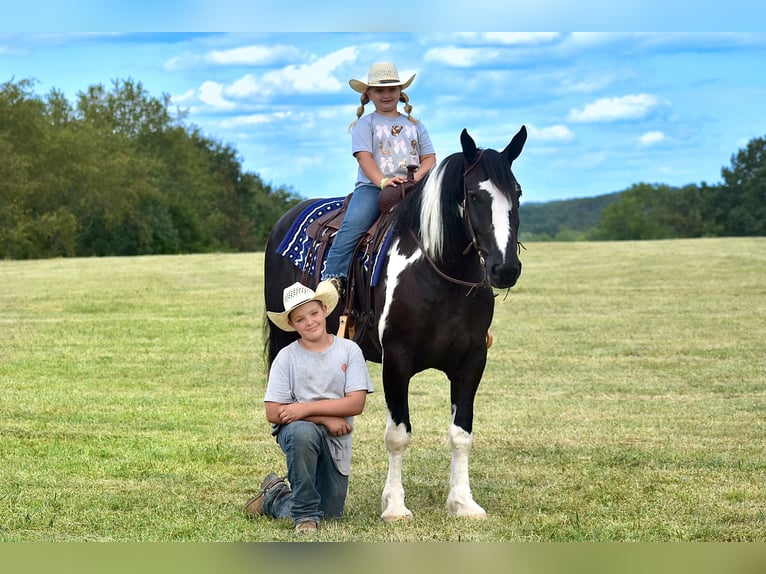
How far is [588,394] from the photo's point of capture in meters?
11.2

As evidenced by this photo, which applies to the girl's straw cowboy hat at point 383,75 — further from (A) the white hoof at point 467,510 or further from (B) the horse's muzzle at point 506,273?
(A) the white hoof at point 467,510

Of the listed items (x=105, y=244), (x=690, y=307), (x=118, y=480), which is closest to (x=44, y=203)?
(x=105, y=244)

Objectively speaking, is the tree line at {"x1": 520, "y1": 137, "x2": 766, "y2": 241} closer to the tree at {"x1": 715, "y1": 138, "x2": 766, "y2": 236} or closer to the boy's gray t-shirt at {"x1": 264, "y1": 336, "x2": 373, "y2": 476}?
the tree at {"x1": 715, "y1": 138, "x2": 766, "y2": 236}

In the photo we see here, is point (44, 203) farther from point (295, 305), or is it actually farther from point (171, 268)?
point (295, 305)

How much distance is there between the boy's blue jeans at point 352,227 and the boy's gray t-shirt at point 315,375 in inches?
46.3

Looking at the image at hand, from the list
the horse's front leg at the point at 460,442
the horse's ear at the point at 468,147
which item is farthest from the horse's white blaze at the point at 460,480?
the horse's ear at the point at 468,147

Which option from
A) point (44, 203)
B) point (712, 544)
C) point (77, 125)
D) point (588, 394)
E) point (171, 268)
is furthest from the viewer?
point (77, 125)

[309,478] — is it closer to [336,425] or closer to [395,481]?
[336,425]

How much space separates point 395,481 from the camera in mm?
5934

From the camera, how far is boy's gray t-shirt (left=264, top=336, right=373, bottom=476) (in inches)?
221

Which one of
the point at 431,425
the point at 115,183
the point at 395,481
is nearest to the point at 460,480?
the point at 395,481

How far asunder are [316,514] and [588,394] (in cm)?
608

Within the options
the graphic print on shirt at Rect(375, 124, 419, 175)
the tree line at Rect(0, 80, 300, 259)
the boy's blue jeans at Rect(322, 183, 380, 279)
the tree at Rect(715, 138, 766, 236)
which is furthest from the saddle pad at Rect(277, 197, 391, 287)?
the tree at Rect(715, 138, 766, 236)

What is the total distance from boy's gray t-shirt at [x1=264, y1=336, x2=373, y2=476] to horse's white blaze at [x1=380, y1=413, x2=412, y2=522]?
45cm
